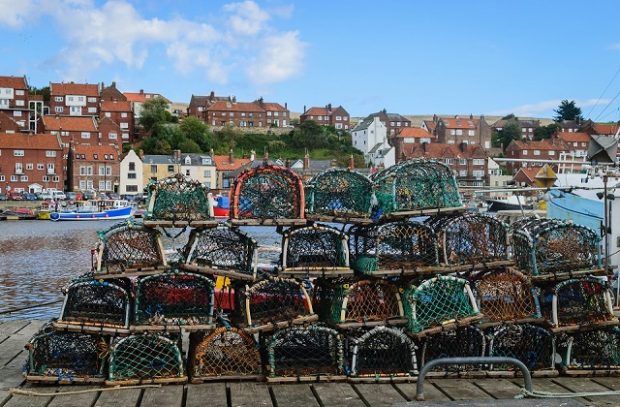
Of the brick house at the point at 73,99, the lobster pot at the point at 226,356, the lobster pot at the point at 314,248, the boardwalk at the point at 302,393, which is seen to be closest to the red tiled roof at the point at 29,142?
the brick house at the point at 73,99

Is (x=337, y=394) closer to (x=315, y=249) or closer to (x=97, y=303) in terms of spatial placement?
(x=315, y=249)

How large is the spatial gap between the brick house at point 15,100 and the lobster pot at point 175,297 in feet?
279

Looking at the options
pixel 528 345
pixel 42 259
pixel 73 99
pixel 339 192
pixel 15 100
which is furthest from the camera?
pixel 73 99

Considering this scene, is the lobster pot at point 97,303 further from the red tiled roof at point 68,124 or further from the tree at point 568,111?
the tree at point 568,111

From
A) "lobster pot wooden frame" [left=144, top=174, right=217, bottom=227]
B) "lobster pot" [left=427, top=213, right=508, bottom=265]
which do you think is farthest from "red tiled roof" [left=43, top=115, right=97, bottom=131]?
"lobster pot" [left=427, top=213, right=508, bottom=265]

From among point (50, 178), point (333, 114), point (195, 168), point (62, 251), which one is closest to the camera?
point (62, 251)

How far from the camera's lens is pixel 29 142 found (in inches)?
2776

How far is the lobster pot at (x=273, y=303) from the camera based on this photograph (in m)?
6.77

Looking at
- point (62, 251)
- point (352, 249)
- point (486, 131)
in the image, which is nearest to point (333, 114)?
point (486, 131)

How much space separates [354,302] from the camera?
6.91 meters

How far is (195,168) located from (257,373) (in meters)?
71.6

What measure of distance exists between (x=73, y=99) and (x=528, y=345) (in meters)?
90.1

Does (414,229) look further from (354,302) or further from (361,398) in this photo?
(361,398)

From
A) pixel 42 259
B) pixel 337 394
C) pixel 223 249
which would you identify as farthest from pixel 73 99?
pixel 337 394
